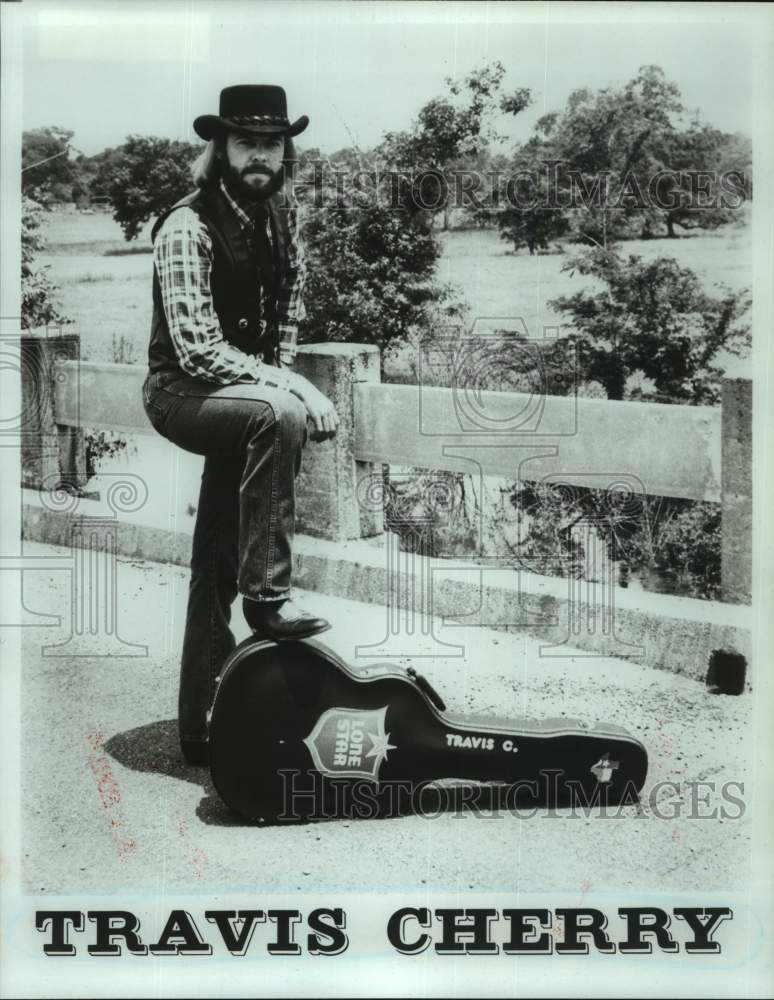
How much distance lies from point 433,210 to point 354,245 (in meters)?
0.30

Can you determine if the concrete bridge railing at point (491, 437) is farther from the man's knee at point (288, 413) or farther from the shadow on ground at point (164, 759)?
the man's knee at point (288, 413)

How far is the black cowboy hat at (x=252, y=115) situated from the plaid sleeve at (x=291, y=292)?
0.83ft

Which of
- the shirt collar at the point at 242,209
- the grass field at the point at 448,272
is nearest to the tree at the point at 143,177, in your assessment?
the grass field at the point at 448,272

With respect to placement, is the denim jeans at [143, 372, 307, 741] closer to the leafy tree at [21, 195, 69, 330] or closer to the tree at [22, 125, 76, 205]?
the leafy tree at [21, 195, 69, 330]

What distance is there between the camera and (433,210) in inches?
175

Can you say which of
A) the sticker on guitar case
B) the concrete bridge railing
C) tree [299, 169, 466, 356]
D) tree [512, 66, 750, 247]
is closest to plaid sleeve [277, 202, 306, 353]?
tree [299, 169, 466, 356]

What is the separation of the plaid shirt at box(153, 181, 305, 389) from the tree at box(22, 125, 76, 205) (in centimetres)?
63

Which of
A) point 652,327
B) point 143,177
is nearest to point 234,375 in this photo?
point 143,177

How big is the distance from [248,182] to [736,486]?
6.45 feet

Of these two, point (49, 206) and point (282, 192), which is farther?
point (49, 206)

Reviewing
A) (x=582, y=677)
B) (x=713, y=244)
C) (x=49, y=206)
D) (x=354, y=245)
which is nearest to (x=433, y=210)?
(x=354, y=245)

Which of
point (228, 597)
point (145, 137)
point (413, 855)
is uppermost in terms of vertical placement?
point (145, 137)

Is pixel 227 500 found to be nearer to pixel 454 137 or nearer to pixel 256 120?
pixel 256 120

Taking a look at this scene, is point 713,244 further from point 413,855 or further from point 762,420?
point 413,855
